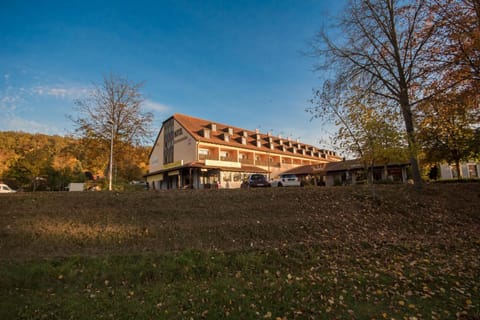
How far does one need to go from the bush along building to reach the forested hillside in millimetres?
4255

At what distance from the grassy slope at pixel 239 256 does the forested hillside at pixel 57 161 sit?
427 inches

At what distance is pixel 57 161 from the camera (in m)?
47.5

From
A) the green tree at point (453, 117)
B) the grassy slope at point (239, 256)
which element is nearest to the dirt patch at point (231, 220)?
the grassy slope at point (239, 256)

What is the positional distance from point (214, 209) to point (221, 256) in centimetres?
372

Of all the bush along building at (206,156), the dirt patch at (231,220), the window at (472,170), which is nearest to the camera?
the dirt patch at (231,220)

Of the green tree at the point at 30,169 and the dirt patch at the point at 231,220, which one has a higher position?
the green tree at the point at 30,169

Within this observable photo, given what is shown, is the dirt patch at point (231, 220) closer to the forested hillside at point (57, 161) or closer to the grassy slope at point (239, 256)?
the grassy slope at point (239, 256)

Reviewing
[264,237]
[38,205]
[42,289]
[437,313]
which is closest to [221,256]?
[264,237]

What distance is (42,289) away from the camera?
17.7 feet

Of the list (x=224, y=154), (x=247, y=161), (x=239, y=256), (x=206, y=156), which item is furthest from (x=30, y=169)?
(x=239, y=256)

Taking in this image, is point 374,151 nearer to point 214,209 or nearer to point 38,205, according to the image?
point 214,209

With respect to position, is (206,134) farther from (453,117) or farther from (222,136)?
(453,117)

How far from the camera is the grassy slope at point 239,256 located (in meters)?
4.51

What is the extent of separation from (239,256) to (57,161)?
2234 inches
